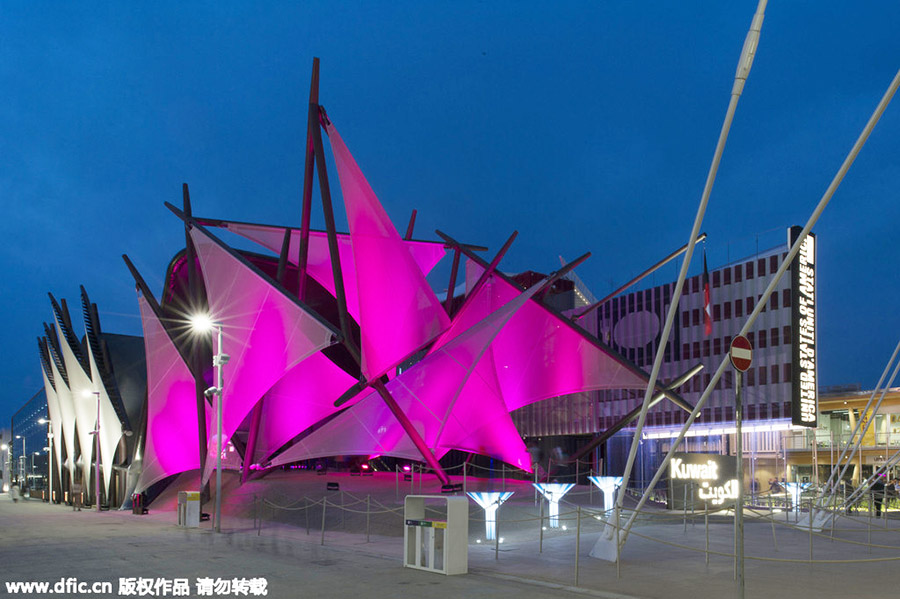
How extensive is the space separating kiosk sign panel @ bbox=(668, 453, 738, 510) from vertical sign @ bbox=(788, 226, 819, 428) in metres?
18.8

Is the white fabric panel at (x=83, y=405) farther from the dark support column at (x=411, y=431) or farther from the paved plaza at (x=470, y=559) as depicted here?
the dark support column at (x=411, y=431)

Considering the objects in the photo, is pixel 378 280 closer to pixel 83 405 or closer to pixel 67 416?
pixel 83 405

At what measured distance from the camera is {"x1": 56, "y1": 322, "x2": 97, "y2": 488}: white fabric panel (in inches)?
1767

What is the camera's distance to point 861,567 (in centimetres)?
1510

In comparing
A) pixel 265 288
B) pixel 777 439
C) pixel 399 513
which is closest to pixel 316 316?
pixel 265 288

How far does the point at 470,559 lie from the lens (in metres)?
16.1

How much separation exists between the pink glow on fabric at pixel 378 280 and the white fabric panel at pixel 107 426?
19030 mm

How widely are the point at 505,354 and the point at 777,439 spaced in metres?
24.3

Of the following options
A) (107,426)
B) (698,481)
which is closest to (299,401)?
(107,426)

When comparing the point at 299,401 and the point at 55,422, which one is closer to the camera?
the point at 299,401

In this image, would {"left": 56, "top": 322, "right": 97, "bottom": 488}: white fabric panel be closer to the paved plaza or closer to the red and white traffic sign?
the paved plaza

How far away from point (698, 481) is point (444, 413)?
9980mm

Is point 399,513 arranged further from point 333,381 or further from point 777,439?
point 777,439

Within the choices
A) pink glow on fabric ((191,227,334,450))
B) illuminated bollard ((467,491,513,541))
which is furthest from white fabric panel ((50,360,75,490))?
illuminated bollard ((467,491,513,541))
